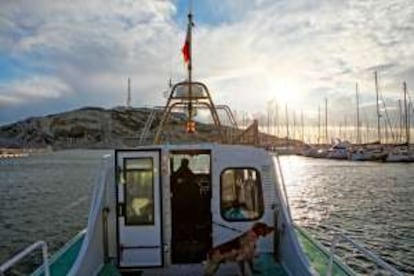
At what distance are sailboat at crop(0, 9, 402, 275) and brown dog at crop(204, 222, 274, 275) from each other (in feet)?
0.05

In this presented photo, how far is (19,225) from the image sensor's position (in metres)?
30.6

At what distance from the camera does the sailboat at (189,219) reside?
9516 millimetres

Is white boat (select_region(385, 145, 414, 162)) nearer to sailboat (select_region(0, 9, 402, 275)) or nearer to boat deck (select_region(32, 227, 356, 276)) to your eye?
sailboat (select_region(0, 9, 402, 275))

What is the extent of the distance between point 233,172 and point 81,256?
3.23 metres

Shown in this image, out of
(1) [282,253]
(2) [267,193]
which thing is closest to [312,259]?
(1) [282,253]

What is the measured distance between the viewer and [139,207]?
9859mm

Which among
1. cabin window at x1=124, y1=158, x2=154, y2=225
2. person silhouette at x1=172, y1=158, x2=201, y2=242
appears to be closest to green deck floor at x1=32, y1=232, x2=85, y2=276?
cabin window at x1=124, y1=158, x2=154, y2=225

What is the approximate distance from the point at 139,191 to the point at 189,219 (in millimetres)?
1379

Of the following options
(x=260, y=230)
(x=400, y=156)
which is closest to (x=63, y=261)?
(x=260, y=230)

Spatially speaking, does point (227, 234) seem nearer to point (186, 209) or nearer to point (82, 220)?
point (186, 209)

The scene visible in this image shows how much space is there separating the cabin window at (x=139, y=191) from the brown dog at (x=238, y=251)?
53.4 inches

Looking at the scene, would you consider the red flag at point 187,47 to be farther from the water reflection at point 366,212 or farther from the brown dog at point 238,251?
the water reflection at point 366,212

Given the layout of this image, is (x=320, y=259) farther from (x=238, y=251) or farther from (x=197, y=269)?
(x=197, y=269)

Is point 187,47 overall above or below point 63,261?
above
